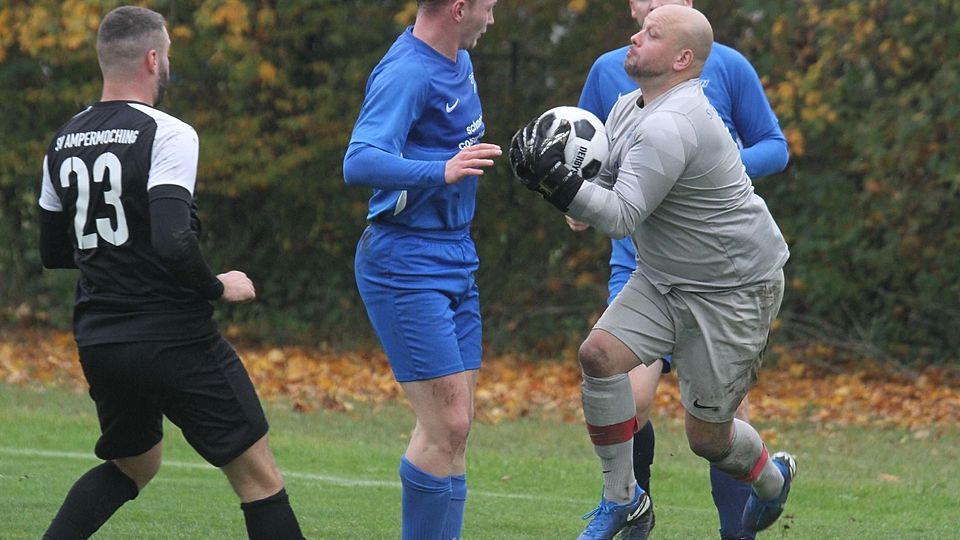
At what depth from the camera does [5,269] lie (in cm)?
1781

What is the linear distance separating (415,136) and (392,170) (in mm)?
351

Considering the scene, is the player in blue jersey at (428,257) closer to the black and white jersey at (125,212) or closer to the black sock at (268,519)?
the black sock at (268,519)

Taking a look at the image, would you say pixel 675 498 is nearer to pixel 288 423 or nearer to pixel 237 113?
pixel 288 423

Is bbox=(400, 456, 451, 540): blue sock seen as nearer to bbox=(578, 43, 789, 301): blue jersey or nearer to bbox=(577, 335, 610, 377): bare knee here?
bbox=(577, 335, 610, 377): bare knee

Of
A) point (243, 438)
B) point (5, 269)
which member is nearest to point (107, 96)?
point (243, 438)

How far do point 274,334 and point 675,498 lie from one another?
9533 millimetres

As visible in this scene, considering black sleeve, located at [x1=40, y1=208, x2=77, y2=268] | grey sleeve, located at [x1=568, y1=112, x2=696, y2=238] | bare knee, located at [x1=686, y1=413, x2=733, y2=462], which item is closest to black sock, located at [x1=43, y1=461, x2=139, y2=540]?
black sleeve, located at [x1=40, y1=208, x2=77, y2=268]

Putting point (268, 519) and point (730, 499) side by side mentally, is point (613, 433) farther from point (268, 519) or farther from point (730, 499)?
point (268, 519)

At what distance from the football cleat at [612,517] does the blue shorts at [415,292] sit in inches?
30.5

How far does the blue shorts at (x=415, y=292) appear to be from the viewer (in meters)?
5.37

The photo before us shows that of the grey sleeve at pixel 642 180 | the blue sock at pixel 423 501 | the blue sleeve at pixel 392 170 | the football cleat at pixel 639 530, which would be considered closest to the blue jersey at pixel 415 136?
the blue sleeve at pixel 392 170

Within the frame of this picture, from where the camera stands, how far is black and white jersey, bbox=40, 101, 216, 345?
4.74 m

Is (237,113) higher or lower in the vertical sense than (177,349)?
lower

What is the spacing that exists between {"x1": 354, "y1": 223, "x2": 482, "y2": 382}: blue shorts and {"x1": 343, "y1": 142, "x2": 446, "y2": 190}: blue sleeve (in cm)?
34
